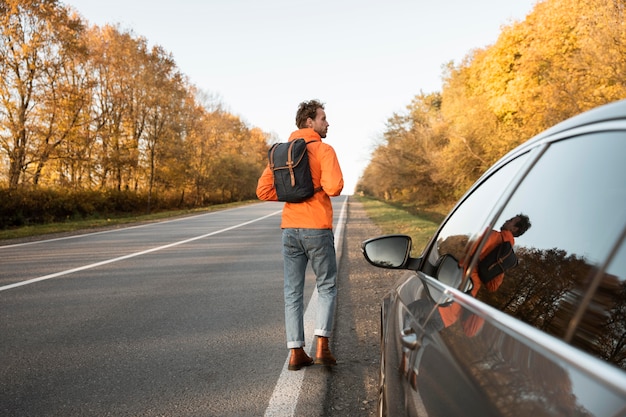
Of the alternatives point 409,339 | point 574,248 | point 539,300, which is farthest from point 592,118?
point 409,339

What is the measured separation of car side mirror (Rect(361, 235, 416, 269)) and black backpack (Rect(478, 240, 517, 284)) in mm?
796

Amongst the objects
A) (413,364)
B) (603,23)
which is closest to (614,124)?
(413,364)

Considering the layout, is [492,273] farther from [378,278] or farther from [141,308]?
[378,278]

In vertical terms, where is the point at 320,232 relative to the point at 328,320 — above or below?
above

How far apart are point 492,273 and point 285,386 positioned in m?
2.40

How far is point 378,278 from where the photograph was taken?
7.77 m

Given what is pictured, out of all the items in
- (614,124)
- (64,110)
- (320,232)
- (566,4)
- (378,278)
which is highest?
(566,4)

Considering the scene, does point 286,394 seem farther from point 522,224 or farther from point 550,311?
point 550,311

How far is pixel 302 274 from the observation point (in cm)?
397

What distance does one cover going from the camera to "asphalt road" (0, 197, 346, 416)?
321 cm

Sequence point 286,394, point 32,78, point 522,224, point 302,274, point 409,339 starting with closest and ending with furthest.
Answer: point 522,224, point 409,339, point 286,394, point 302,274, point 32,78

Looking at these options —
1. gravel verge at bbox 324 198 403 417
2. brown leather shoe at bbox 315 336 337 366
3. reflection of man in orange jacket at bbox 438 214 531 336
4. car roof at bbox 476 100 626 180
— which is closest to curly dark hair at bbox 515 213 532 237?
reflection of man in orange jacket at bbox 438 214 531 336

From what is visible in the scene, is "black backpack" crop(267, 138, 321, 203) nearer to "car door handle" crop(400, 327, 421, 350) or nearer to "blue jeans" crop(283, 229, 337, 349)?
"blue jeans" crop(283, 229, 337, 349)

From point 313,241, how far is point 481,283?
2.38 meters
